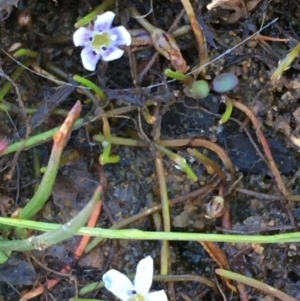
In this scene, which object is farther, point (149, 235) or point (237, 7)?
point (237, 7)

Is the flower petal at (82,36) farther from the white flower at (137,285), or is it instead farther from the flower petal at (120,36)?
the white flower at (137,285)

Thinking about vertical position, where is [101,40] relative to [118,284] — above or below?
above

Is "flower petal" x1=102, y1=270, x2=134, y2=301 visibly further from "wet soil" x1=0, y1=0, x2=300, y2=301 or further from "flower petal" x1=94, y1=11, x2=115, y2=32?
"flower petal" x1=94, y1=11, x2=115, y2=32

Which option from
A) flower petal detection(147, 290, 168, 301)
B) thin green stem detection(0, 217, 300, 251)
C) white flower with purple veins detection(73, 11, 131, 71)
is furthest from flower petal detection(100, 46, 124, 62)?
flower petal detection(147, 290, 168, 301)

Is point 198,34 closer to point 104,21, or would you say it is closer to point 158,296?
point 104,21

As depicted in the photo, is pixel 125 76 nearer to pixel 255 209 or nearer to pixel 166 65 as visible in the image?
pixel 166 65

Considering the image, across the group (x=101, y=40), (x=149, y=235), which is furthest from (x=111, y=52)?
(x=149, y=235)

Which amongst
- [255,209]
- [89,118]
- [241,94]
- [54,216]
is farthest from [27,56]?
[255,209]
